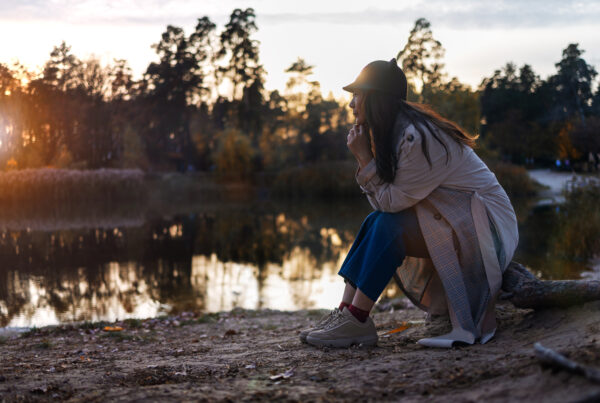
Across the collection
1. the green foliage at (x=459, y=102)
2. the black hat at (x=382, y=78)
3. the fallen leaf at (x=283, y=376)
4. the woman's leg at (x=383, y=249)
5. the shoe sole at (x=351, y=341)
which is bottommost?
the shoe sole at (x=351, y=341)

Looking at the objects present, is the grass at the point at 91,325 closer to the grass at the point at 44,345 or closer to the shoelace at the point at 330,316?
the grass at the point at 44,345

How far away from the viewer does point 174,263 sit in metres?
10.2

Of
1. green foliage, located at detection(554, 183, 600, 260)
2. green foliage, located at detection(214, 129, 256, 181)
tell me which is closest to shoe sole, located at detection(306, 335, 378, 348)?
green foliage, located at detection(554, 183, 600, 260)

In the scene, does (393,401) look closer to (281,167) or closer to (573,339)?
(573,339)

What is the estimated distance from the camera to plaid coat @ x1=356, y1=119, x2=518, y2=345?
2.88 metres

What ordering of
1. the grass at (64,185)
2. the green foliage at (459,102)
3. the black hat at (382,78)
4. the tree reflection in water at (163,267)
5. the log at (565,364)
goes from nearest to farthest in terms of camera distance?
the log at (565,364), the black hat at (382,78), the tree reflection in water at (163,267), the grass at (64,185), the green foliage at (459,102)

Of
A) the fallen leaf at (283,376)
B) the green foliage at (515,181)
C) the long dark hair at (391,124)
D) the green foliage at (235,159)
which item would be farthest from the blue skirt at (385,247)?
the green foliage at (235,159)

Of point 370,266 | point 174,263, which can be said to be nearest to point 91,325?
point 370,266

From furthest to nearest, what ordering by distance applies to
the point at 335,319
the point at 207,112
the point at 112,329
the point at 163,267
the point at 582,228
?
the point at 207,112
the point at 163,267
the point at 582,228
the point at 112,329
the point at 335,319

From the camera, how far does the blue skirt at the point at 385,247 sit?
2.94m

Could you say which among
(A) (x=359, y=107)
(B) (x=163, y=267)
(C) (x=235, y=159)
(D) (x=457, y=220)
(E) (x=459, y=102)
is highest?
(E) (x=459, y=102)

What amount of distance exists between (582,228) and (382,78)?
7.10 metres

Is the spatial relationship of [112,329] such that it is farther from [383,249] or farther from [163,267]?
[163,267]

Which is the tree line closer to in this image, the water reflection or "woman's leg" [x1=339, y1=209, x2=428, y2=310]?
the water reflection
